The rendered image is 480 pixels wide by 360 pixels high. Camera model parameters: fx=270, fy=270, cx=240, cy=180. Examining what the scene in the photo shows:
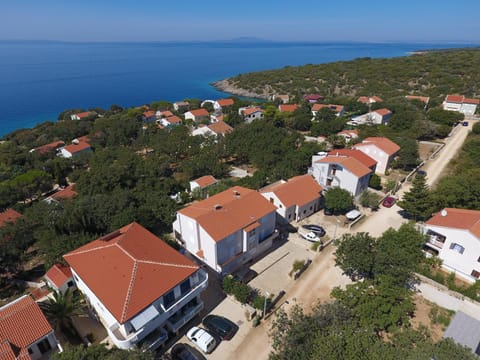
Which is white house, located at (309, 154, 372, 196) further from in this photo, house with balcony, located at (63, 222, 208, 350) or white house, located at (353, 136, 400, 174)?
house with balcony, located at (63, 222, 208, 350)

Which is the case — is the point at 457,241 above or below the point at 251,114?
above

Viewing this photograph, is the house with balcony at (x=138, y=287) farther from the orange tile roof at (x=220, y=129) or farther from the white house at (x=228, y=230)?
the orange tile roof at (x=220, y=129)

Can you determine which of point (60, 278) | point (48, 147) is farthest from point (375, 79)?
point (60, 278)

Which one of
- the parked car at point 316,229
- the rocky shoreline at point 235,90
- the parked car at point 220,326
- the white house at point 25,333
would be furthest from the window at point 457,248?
the rocky shoreline at point 235,90

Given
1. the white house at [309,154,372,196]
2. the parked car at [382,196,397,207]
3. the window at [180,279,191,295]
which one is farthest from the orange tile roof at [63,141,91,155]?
the parked car at [382,196,397,207]

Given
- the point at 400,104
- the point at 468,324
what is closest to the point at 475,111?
the point at 400,104

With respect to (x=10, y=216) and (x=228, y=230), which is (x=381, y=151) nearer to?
(x=228, y=230)

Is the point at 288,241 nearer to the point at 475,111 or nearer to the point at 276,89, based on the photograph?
the point at 475,111
